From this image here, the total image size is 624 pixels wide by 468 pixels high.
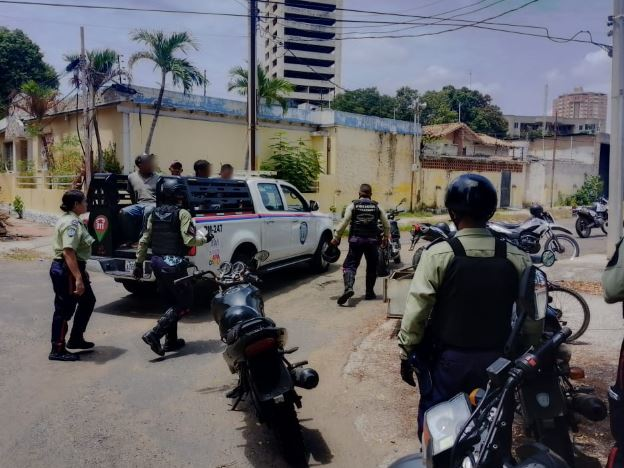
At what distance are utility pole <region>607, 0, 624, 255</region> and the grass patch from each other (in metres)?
11.4

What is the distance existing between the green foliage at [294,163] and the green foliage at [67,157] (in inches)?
245

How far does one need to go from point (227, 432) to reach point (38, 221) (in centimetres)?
1731

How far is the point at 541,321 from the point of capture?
2.69 meters

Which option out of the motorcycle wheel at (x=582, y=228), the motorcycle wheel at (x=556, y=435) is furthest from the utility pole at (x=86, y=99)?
the motorcycle wheel at (x=556, y=435)

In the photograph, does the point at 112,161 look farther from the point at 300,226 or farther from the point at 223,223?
the point at 223,223

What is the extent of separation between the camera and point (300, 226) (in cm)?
939

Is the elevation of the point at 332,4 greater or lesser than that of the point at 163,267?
greater

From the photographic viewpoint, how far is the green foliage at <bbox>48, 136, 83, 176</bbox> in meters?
18.1

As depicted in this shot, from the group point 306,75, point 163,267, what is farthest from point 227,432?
point 306,75

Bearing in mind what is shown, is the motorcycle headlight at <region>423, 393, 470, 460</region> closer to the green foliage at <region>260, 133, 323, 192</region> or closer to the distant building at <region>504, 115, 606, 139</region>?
the green foliage at <region>260, 133, 323, 192</region>

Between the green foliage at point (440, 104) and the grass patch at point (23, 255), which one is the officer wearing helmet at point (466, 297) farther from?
the green foliage at point (440, 104)

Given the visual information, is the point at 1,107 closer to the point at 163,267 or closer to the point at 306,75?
the point at 163,267

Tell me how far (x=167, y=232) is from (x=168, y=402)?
190 centimetres

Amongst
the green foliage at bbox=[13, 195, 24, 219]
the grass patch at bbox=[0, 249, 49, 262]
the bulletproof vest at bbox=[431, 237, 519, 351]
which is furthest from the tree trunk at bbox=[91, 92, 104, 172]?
the bulletproof vest at bbox=[431, 237, 519, 351]
